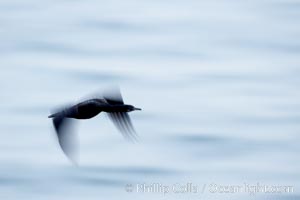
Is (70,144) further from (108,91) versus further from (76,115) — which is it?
(108,91)

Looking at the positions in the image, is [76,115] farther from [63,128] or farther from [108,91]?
[108,91]

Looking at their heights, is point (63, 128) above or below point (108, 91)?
below

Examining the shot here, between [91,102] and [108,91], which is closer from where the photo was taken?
[91,102]

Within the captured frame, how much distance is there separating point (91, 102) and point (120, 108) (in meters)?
0.16

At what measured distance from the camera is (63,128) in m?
4.57

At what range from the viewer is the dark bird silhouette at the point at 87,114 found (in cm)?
443

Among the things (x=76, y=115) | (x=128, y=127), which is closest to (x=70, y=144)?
(x=76, y=115)

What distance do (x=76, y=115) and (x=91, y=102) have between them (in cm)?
15

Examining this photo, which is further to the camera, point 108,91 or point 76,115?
point 108,91

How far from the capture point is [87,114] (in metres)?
4.44

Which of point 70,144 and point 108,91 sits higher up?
point 108,91

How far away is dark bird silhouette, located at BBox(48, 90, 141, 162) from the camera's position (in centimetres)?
443

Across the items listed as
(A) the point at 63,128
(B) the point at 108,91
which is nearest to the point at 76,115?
(A) the point at 63,128

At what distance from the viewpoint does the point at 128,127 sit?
4.77m
